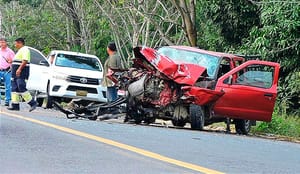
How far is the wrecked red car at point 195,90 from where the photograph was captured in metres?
14.3

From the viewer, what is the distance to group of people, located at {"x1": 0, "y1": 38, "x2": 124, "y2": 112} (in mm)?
15320

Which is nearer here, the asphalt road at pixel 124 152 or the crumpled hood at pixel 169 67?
the asphalt road at pixel 124 152

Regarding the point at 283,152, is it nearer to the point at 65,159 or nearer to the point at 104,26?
the point at 65,159

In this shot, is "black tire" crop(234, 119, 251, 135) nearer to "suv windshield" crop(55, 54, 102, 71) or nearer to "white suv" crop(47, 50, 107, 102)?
"white suv" crop(47, 50, 107, 102)

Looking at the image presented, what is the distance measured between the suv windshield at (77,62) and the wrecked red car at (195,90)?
6531 millimetres

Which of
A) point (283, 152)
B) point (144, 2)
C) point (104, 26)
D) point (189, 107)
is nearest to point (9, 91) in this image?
point (189, 107)

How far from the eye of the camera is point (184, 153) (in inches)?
376

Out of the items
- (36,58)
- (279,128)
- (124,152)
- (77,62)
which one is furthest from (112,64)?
(124,152)

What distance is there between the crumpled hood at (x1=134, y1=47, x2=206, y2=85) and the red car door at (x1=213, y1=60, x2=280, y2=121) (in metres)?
0.66

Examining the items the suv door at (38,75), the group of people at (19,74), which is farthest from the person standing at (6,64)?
the suv door at (38,75)

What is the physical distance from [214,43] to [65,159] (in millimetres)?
17486

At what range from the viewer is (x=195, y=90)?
46.5ft

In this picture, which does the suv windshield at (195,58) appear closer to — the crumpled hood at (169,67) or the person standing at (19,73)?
the crumpled hood at (169,67)

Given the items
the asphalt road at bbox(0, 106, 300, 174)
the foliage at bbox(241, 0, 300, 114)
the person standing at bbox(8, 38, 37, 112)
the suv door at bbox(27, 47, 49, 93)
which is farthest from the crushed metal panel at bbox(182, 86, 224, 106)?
the suv door at bbox(27, 47, 49, 93)
